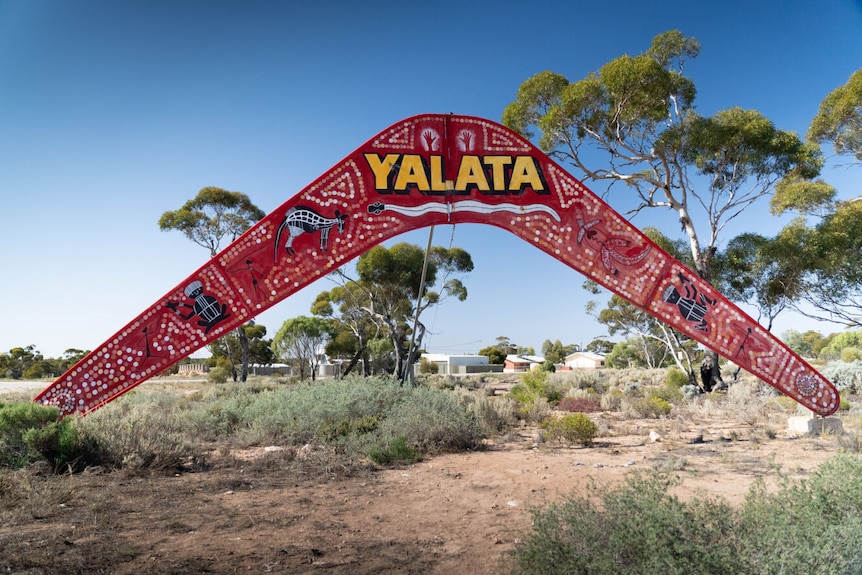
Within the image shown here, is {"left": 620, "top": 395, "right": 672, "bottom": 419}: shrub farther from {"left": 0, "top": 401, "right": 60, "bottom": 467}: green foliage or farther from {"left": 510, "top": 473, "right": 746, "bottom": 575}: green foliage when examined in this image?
{"left": 0, "top": 401, "right": 60, "bottom": 467}: green foliage

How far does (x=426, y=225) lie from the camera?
28.1 feet

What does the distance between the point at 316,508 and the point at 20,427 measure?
15.4ft

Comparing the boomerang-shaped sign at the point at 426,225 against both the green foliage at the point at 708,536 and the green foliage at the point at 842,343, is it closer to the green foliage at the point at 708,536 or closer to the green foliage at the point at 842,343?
the green foliage at the point at 708,536

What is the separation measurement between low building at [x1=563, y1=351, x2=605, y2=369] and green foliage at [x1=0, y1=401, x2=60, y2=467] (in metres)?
78.6

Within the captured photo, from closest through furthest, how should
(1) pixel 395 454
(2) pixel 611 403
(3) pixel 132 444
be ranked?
(3) pixel 132 444, (1) pixel 395 454, (2) pixel 611 403

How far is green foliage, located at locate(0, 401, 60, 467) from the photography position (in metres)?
7.29

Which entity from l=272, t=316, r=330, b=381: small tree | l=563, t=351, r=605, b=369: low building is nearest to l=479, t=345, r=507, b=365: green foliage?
l=563, t=351, r=605, b=369: low building

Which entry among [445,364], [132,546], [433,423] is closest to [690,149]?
[433,423]

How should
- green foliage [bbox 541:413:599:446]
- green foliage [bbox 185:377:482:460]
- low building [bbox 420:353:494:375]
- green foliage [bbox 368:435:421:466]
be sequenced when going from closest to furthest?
green foliage [bbox 368:435:421:466] < green foliage [bbox 185:377:482:460] < green foliage [bbox 541:413:599:446] < low building [bbox 420:353:494:375]

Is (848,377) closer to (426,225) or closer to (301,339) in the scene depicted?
(426,225)

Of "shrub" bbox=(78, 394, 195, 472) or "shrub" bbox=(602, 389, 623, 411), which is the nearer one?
"shrub" bbox=(78, 394, 195, 472)

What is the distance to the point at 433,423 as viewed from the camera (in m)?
10.1

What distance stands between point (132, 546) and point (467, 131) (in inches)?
287

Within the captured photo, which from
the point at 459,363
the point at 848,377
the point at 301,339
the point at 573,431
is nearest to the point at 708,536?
the point at 573,431
